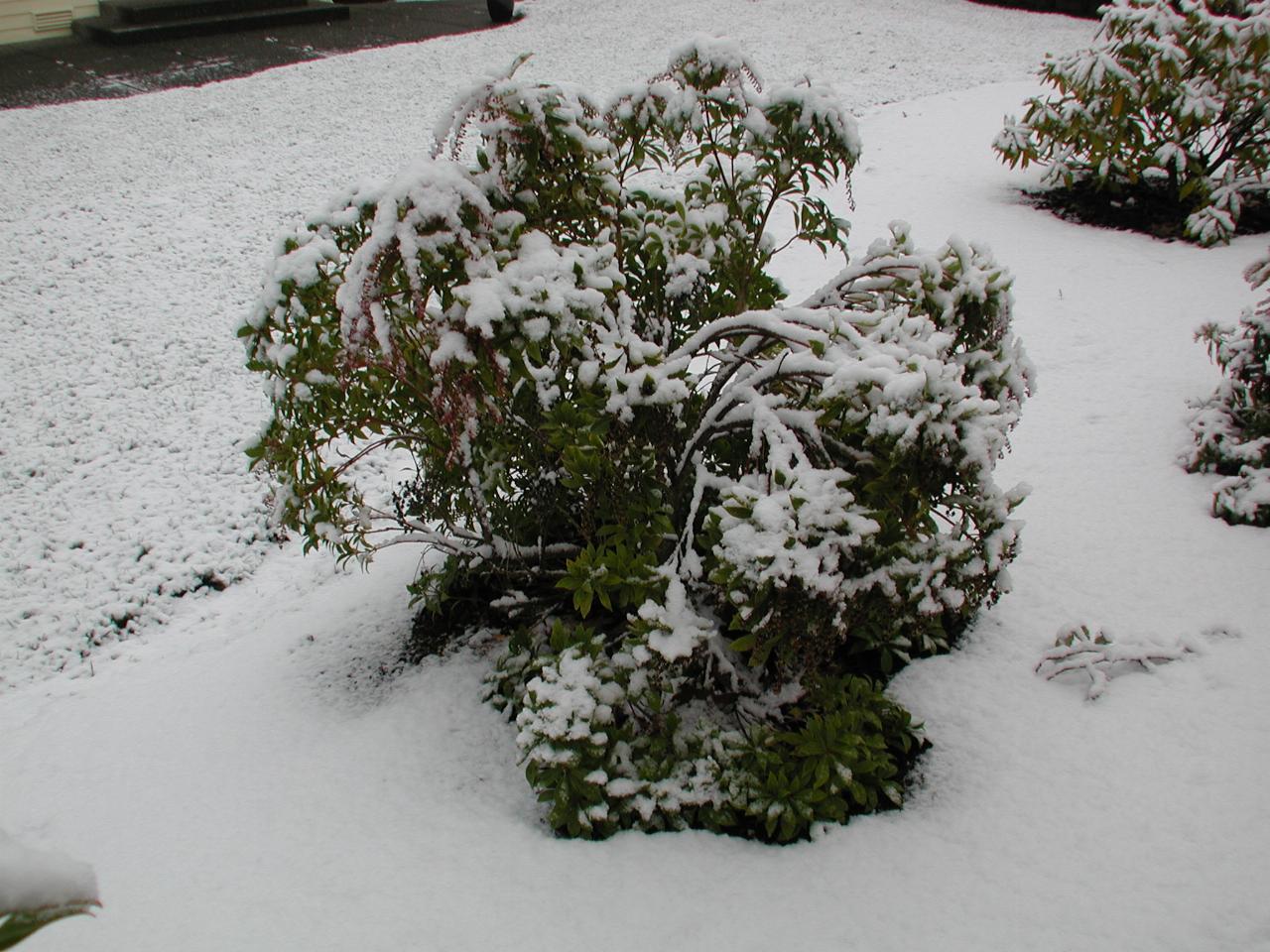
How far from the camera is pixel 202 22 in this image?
42.0ft

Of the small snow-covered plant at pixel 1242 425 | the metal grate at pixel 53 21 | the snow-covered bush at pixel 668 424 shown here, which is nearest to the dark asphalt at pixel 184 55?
the metal grate at pixel 53 21

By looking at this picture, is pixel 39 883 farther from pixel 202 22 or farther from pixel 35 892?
pixel 202 22

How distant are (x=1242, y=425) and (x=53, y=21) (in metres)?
15.7

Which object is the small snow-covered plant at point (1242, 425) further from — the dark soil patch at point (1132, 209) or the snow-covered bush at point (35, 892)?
the snow-covered bush at point (35, 892)

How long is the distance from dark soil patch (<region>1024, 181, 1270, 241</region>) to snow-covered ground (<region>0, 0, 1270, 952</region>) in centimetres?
28

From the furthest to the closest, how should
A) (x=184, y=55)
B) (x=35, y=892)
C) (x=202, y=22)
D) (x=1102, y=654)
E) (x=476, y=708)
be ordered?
(x=202, y=22) → (x=184, y=55) → (x=476, y=708) → (x=1102, y=654) → (x=35, y=892)

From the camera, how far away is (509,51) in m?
11.6

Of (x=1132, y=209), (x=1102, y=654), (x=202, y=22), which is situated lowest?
(x=1102, y=654)

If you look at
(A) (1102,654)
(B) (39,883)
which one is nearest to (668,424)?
(A) (1102,654)

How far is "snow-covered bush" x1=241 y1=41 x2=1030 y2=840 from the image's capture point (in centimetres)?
194

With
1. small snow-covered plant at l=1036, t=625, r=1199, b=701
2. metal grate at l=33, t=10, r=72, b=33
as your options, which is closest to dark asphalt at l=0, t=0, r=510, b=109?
metal grate at l=33, t=10, r=72, b=33

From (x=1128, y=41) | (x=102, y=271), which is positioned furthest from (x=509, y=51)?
(x=1128, y=41)

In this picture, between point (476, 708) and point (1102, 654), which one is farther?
point (476, 708)

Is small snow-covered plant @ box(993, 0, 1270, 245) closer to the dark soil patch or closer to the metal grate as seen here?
the dark soil patch
